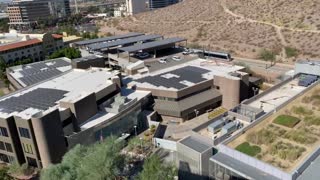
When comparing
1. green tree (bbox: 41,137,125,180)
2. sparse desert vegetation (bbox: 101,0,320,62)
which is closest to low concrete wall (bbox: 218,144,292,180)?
green tree (bbox: 41,137,125,180)

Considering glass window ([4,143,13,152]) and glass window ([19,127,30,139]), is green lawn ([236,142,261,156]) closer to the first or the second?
glass window ([19,127,30,139])

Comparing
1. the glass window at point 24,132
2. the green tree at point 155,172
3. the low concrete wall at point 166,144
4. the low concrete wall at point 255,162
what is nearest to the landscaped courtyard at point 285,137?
the low concrete wall at point 255,162

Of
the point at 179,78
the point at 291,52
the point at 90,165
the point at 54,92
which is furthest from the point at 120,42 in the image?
the point at 90,165

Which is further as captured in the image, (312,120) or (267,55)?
(267,55)

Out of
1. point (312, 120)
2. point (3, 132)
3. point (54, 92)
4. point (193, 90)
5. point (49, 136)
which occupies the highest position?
point (54, 92)

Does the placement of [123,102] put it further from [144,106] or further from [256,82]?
[256,82]

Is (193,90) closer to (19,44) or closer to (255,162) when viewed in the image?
(255,162)

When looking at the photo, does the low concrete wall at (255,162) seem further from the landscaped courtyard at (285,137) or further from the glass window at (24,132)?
the glass window at (24,132)

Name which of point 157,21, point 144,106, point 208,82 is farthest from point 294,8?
point 144,106

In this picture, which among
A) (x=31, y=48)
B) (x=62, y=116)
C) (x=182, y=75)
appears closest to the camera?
(x=62, y=116)
